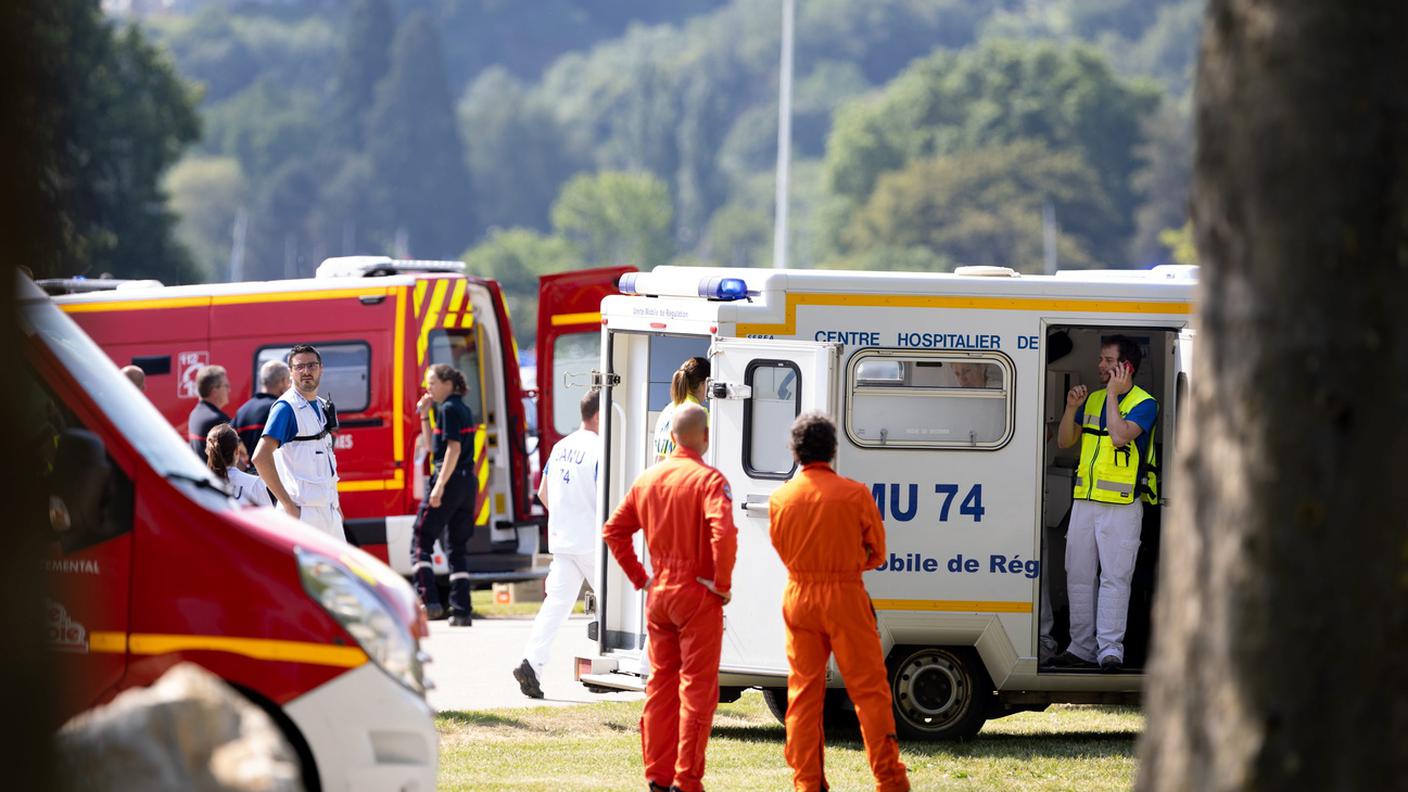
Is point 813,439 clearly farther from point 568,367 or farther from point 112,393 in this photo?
point 568,367

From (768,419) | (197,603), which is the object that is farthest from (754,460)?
(197,603)

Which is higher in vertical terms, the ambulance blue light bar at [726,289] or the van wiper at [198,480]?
the ambulance blue light bar at [726,289]

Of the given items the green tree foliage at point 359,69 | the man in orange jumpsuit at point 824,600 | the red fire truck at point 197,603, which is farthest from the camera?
the green tree foliage at point 359,69

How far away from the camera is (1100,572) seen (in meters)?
10.6

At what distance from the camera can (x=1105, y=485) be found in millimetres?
10539

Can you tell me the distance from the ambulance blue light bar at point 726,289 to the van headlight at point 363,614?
382 centimetres

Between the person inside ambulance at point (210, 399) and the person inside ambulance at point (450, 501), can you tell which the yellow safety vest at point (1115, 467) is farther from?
the person inside ambulance at point (450, 501)

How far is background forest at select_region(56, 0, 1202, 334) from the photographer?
249 feet

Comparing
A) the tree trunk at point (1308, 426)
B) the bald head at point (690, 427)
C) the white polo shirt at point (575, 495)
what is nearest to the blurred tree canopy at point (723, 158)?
the white polo shirt at point (575, 495)

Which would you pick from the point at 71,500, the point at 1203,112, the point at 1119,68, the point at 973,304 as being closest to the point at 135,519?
the point at 71,500

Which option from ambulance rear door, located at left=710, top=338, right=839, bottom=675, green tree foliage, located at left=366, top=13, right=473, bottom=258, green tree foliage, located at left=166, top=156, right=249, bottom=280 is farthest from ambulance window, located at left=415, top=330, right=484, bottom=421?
green tree foliage, located at left=366, top=13, right=473, bottom=258

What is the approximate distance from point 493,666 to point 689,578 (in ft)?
16.9

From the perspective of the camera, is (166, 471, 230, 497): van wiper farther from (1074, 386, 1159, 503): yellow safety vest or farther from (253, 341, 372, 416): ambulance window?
(253, 341, 372, 416): ambulance window

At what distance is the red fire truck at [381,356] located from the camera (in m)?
15.6
